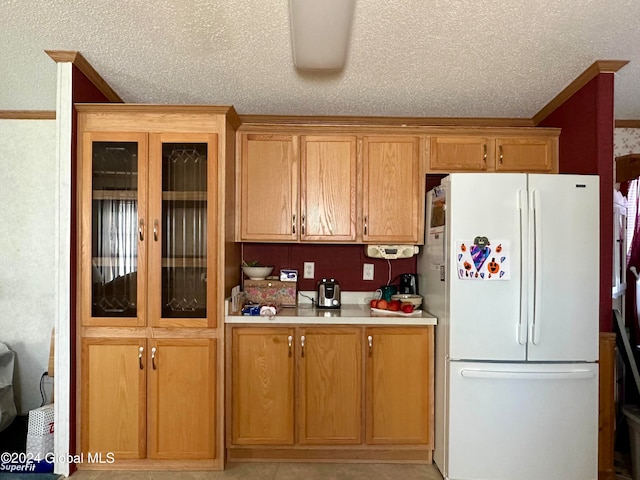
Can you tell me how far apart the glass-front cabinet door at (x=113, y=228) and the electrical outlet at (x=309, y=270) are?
4.08ft

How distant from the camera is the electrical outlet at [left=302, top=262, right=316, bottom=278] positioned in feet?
11.0

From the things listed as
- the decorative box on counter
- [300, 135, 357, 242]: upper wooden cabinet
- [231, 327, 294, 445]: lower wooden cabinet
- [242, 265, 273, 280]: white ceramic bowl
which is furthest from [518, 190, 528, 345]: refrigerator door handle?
[242, 265, 273, 280]: white ceramic bowl

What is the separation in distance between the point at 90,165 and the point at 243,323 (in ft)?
4.44

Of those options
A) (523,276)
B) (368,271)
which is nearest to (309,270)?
(368,271)

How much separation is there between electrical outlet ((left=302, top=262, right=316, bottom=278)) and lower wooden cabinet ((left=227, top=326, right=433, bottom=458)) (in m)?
0.71

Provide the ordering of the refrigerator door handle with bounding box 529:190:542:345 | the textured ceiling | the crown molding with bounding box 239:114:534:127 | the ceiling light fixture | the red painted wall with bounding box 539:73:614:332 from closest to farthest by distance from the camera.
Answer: the ceiling light fixture → the textured ceiling → the refrigerator door handle with bounding box 529:190:542:345 → the red painted wall with bounding box 539:73:614:332 → the crown molding with bounding box 239:114:534:127

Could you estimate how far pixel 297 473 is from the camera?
261 centimetres

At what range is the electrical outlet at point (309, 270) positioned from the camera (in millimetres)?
3350

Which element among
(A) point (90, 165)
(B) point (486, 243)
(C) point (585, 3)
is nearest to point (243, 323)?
(A) point (90, 165)

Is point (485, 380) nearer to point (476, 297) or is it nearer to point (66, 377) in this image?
point (476, 297)

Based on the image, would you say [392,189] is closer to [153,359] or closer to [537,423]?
[537,423]

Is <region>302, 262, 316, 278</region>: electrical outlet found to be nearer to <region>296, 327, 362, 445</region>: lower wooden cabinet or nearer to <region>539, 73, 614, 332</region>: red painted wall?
<region>296, 327, 362, 445</region>: lower wooden cabinet

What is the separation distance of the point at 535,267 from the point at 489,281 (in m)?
0.26

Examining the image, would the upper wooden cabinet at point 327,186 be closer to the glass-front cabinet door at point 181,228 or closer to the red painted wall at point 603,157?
the glass-front cabinet door at point 181,228
